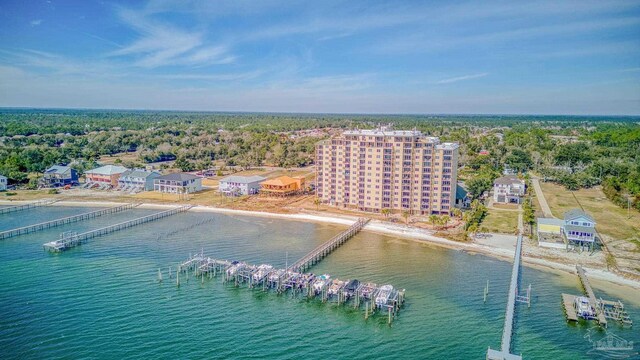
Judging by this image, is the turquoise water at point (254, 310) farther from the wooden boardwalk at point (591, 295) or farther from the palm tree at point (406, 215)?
the palm tree at point (406, 215)

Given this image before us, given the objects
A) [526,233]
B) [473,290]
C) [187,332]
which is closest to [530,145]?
[526,233]

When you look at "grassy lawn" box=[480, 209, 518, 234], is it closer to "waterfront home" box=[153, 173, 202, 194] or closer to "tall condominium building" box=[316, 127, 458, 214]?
"tall condominium building" box=[316, 127, 458, 214]

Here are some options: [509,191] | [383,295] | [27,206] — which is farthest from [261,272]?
[27,206]

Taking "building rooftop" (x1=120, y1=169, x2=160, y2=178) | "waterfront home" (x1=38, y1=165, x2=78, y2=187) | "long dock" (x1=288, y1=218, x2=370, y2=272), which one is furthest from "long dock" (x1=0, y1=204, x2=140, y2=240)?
"long dock" (x1=288, y1=218, x2=370, y2=272)

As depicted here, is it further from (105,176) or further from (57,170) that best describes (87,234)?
(57,170)

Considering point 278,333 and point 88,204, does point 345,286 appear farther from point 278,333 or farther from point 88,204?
point 88,204

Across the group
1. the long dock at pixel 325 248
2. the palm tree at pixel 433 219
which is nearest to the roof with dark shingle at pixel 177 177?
the long dock at pixel 325 248

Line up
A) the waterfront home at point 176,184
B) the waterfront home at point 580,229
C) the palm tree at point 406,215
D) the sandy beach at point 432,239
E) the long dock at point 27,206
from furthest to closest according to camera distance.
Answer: the waterfront home at point 176,184 < the long dock at point 27,206 < the palm tree at point 406,215 < the waterfront home at point 580,229 < the sandy beach at point 432,239
